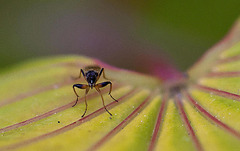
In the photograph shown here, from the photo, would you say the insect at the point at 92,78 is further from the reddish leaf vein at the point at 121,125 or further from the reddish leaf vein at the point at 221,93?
the reddish leaf vein at the point at 221,93

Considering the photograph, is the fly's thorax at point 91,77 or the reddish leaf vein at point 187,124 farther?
the fly's thorax at point 91,77

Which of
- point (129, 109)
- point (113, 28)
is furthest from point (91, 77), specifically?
point (113, 28)

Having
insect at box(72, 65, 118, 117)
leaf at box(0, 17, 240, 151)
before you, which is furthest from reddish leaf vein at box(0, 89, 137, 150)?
insect at box(72, 65, 118, 117)

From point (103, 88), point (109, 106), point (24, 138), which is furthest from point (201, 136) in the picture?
point (24, 138)

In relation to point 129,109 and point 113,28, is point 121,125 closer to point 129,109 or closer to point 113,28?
point 129,109

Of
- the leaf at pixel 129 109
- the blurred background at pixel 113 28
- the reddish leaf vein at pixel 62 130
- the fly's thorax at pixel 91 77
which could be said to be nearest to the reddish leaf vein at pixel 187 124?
the leaf at pixel 129 109

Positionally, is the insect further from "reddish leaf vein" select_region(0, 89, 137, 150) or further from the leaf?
"reddish leaf vein" select_region(0, 89, 137, 150)
